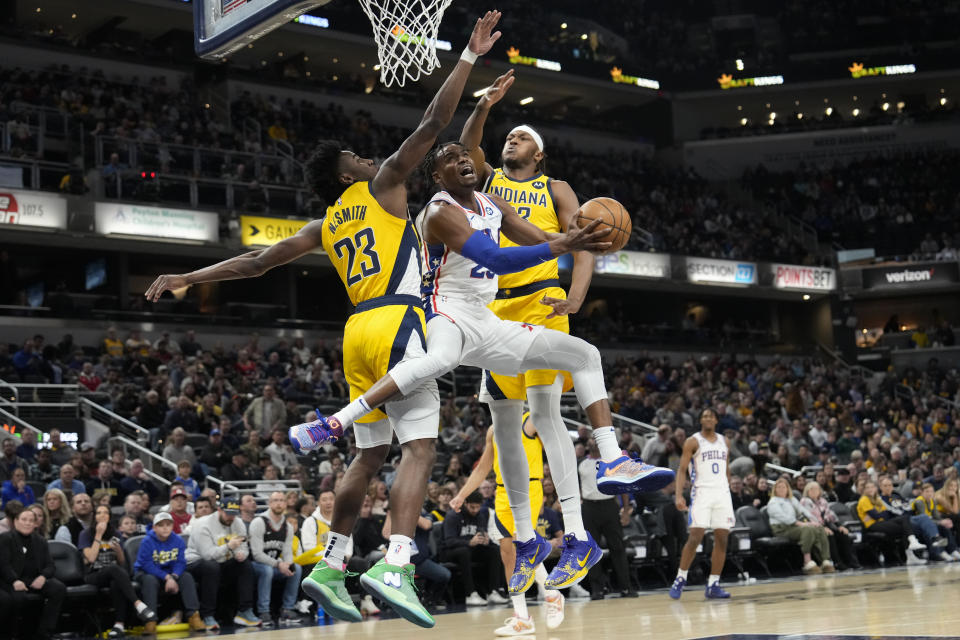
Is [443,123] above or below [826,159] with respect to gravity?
below

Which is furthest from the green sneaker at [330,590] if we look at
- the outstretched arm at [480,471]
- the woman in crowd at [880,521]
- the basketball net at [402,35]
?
the woman in crowd at [880,521]

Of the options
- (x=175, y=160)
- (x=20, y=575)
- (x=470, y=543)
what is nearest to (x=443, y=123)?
(x=20, y=575)

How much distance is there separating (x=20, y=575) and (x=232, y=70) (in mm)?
23240

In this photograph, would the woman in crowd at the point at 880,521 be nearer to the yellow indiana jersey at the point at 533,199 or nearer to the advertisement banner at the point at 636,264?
the yellow indiana jersey at the point at 533,199

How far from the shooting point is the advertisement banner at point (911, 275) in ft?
122

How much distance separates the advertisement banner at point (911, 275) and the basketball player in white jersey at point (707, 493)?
27.5 metres

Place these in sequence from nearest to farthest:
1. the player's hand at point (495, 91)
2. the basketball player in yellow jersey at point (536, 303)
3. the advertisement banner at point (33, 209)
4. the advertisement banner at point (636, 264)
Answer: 1. the player's hand at point (495, 91)
2. the basketball player in yellow jersey at point (536, 303)
3. the advertisement banner at point (33, 209)
4. the advertisement banner at point (636, 264)

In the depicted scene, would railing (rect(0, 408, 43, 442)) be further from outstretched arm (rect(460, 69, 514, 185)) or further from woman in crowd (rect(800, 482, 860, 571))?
woman in crowd (rect(800, 482, 860, 571))

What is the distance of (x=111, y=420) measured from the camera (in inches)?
675

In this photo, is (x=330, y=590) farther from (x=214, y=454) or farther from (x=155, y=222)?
(x=155, y=222)

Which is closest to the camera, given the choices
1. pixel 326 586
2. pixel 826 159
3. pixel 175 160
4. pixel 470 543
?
pixel 326 586

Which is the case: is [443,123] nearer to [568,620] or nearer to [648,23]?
[568,620]

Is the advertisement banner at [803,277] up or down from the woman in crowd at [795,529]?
up

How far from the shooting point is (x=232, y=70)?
104ft
